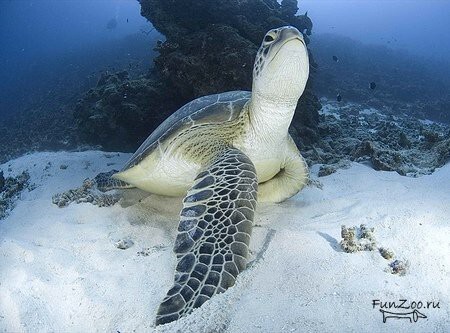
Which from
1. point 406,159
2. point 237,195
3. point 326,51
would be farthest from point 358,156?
point 326,51

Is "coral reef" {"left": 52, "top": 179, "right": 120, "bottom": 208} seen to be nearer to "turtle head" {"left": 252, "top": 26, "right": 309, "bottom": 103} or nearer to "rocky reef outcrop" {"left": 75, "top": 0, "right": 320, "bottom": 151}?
"turtle head" {"left": 252, "top": 26, "right": 309, "bottom": 103}

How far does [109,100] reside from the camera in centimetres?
823

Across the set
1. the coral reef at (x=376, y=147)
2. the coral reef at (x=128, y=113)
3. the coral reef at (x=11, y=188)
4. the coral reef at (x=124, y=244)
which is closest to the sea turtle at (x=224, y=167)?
the coral reef at (x=124, y=244)

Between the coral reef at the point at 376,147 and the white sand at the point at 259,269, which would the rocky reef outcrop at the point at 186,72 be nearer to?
the coral reef at the point at 376,147

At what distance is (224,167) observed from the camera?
307 centimetres

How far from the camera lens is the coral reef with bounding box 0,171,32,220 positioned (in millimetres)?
5134

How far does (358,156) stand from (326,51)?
2001cm

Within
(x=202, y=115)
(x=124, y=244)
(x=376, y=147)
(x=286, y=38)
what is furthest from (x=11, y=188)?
(x=376, y=147)

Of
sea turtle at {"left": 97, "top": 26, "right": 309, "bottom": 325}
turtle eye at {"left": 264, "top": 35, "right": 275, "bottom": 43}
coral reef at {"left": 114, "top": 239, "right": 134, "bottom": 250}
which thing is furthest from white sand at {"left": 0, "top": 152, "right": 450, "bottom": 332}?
turtle eye at {"left": 264, "top": 35, "right": 275, "bottom": 43}

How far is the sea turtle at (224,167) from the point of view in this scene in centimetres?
222

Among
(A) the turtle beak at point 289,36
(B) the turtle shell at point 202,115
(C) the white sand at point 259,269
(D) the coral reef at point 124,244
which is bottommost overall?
(D) the coral reef at point 124,244

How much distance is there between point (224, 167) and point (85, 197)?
2486mm

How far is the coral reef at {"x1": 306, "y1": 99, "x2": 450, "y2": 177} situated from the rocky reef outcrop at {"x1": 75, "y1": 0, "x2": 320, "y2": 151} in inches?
24.9

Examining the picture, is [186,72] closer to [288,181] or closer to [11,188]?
[288,181]
